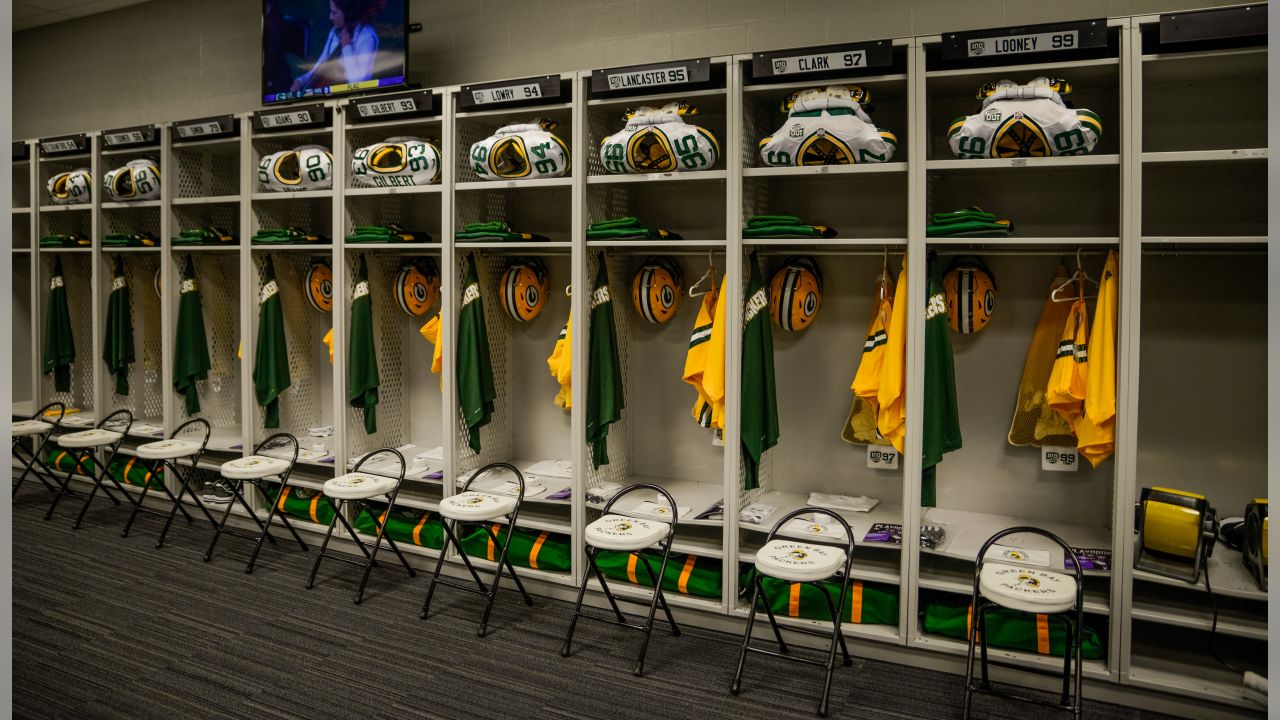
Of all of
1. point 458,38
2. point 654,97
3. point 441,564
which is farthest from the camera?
point 458,38

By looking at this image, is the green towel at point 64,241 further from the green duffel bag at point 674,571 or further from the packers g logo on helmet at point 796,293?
the packers g logo on helmet at point 796,293

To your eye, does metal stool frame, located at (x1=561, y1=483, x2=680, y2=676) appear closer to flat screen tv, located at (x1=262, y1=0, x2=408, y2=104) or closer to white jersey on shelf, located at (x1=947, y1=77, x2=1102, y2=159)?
white jersey on shelf, located at (x1=947, y1=77, x2=1102, y2=159)

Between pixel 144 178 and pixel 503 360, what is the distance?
274 cm

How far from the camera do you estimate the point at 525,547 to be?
14.0ft

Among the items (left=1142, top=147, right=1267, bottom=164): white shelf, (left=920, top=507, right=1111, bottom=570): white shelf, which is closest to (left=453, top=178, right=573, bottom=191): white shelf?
(left=920, top=507, right=1111, bottom=570): white shelf

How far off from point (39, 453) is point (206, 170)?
2.38 m

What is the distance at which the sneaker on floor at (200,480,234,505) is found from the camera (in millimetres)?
5344

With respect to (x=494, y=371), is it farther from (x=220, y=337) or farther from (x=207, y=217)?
(x=207, y=217)

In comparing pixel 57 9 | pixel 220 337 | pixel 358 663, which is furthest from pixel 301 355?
pixel 57 9

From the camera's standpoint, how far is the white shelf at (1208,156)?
2930mm

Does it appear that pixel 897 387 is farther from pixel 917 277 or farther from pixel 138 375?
pixel 138 375

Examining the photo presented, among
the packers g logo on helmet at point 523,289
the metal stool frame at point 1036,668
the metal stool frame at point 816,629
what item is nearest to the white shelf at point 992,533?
the metal stool frame at point 1036,668

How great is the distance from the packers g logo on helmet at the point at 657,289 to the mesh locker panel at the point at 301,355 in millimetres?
2254

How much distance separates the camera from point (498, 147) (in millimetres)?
4105
